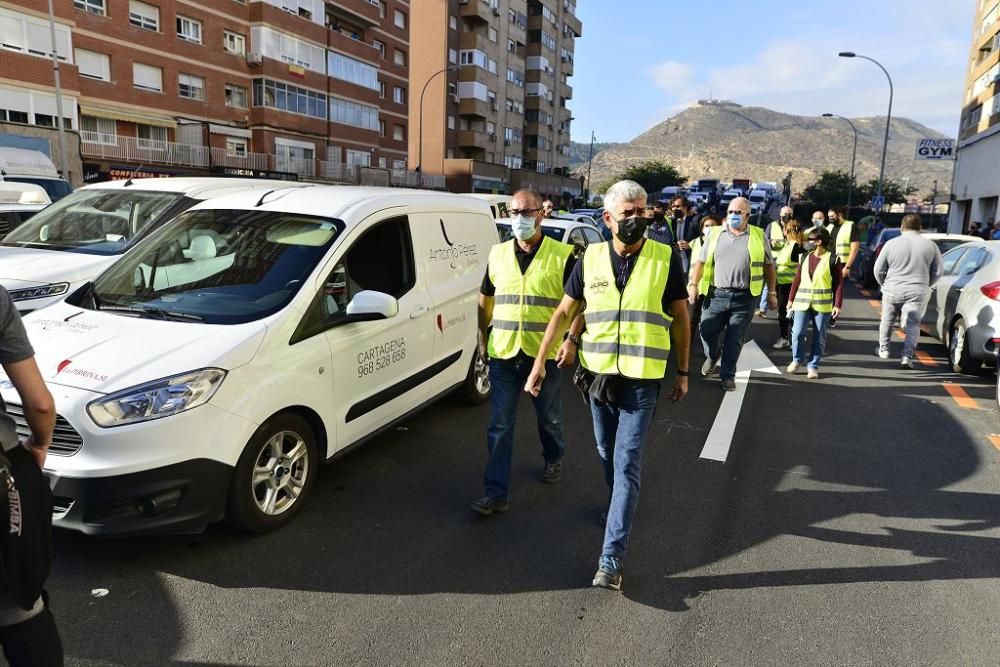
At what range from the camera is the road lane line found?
6.98 m

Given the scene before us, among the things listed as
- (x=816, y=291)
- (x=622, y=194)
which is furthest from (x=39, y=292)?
(x=816, y=291)

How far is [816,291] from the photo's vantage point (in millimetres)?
7816

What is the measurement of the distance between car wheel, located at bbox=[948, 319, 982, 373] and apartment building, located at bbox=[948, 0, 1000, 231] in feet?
110

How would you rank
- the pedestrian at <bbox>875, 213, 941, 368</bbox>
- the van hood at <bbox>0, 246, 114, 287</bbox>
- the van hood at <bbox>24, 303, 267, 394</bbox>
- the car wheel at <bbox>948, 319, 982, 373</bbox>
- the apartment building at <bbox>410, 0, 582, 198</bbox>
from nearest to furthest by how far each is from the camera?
the van hood at <bbox>24, 303, 267, 394</bbox> < the van hood at <bbox>0, 246, 114, 287</bbox> < the car wheel at <bbox>948, 319, 982, 373</bbox> < the pedestrian at <bbox>875, 213, 941, 368</bbox> < the apartment building at <bbox>410, 0, 582, 198</bbox>

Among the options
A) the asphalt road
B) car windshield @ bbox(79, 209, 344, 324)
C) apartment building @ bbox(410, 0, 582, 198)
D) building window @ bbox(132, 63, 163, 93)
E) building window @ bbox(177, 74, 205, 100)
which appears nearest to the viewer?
the asphalt road

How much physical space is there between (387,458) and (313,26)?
39.8 meters

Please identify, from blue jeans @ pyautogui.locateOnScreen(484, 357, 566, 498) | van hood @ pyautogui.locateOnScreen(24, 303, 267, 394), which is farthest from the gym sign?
van hood @ pyautogui.locateOnScreen(24, 303, 267, 394)

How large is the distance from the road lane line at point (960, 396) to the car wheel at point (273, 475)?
633cm

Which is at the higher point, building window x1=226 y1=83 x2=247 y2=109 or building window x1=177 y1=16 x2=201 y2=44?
building window x1=177 y1=16 x2=201 y2=44

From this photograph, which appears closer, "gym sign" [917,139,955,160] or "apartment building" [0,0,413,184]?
"apartment building" [0,0,413,184]

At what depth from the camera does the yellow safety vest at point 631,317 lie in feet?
11.0

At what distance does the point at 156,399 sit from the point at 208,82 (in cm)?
3563

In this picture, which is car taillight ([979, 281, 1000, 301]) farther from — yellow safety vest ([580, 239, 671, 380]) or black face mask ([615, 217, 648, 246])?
black face mask ([615, 217, 648, 246])

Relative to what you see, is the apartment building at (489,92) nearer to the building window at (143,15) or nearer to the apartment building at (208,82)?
the apartment building at (208,82)
